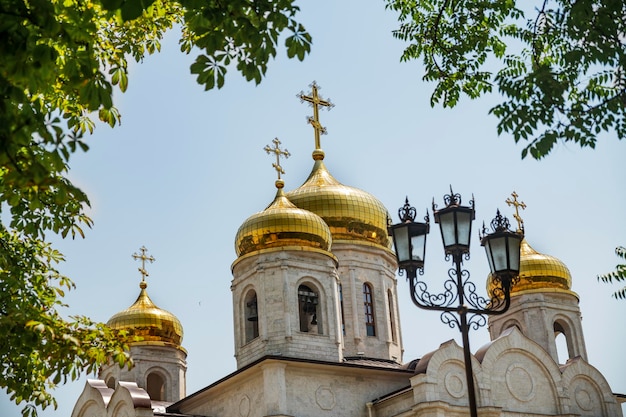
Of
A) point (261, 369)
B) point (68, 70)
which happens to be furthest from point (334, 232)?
point (68, 70)

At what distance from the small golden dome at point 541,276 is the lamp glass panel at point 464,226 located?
18.6 meters

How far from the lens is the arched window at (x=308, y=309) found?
77.8 ft

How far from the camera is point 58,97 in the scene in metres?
9.48

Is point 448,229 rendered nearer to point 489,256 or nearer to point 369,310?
point 489,256

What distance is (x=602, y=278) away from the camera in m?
11.6

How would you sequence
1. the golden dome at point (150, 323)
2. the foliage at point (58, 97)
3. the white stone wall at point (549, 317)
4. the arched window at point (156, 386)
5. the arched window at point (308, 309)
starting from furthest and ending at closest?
the arched window at point (156, 386)
the golden dome at point (150, 323)
the white stone wall at point (549, 317)
the arched window at point (308, 309)
the foliage at point (58, 97)

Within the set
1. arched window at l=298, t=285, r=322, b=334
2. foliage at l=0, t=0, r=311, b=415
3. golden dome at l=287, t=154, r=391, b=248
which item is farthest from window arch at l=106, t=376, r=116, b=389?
foliage at l=0, t=0, r=311, b=415

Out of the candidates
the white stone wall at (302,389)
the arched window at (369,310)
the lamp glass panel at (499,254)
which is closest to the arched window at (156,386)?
the white stone wall at (302,389)

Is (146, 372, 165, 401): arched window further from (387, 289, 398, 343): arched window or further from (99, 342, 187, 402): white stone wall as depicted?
(387, 289, 398, 343): arched window

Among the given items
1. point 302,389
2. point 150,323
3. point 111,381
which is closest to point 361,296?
point 302,389

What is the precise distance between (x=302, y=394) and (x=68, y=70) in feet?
55.3

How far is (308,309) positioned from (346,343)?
2.52m

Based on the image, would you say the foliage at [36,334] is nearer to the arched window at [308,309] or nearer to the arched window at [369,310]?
the arched window at [308,309]

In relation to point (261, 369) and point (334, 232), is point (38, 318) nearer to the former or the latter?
point (261, 369)
